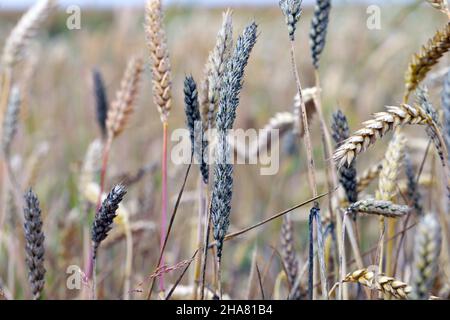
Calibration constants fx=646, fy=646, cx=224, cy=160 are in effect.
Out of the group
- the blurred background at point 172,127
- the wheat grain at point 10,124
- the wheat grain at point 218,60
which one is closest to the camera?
the wheat grain at point 218,60

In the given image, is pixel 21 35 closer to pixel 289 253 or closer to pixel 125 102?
pixel 125 102

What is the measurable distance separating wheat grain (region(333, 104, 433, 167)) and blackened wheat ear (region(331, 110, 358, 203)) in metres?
0.18

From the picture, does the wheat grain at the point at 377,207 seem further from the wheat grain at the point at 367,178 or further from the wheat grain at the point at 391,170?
the wheat grain at the point at 367,178

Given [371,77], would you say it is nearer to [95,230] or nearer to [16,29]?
[16,29]

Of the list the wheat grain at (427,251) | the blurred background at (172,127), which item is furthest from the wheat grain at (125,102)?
the wheat grain at (427,251)

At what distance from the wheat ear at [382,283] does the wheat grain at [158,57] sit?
38cm

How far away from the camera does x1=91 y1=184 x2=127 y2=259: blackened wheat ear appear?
84cm

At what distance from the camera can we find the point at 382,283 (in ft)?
2.82

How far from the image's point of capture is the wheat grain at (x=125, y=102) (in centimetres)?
127

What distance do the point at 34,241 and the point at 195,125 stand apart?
11.4 inches

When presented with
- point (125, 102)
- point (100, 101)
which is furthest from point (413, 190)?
point (100, 101)

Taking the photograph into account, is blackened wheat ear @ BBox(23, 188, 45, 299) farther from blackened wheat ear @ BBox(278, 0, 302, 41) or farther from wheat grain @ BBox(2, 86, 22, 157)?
wheat grain @ BBox(2, 86, 22, 157)
